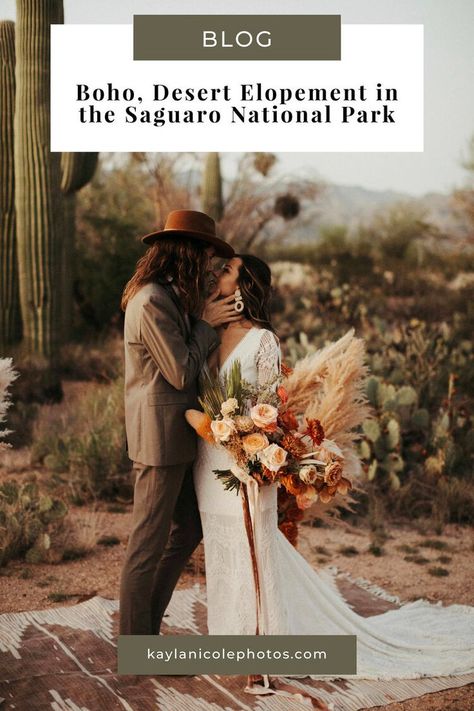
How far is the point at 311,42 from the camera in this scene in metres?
4.05

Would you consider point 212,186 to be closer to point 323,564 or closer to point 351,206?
point 323,564

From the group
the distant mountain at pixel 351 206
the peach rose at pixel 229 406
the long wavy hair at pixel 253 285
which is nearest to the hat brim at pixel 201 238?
the long wavy hair at pixel 253 285

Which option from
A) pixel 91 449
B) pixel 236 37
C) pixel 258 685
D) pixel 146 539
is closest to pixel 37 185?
pixel 91 449

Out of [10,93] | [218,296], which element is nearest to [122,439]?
[218,296]

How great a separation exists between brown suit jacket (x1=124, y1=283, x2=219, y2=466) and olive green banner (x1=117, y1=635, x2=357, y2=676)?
790 mm

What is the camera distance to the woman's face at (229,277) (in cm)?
351

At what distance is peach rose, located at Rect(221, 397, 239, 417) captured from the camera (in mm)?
3184

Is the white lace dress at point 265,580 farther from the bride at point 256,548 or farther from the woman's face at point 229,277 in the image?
the woman's face at point 229,277

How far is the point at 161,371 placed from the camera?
131 inches

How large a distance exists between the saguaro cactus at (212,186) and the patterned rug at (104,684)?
9.30 m

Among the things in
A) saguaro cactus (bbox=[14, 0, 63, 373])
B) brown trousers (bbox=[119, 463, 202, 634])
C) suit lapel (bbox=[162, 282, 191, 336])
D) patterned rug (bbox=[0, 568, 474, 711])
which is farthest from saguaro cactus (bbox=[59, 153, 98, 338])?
brown trousers (bbox=[119, 463, 202, 634])

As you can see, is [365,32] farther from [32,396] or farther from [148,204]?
[148,204]

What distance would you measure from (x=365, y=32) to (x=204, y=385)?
2.08m

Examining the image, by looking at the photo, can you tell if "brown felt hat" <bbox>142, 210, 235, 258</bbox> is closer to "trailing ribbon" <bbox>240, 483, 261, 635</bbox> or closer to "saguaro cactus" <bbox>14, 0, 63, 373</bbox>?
"trailing ribbon" <bbox>240, 483, 261, 635</bbox>
